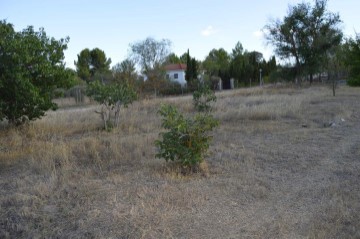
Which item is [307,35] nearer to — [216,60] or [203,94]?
[203,94]

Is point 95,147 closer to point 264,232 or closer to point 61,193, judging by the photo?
point 61,193

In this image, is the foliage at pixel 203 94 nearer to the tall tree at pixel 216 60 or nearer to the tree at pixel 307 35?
the tree at pixel 307 35

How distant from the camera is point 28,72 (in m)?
9.45

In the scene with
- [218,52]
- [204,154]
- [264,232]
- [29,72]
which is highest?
[218,52]

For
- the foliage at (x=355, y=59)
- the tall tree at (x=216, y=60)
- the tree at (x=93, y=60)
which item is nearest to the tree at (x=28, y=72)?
the foliage at (x=355, y=59)

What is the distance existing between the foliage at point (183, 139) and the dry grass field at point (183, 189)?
0.27 metres

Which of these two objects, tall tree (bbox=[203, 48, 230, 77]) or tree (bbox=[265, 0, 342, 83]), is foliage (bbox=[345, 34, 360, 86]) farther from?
tall tree (bbox=[203, 48, 230, 77])

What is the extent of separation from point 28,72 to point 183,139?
546 centimetres

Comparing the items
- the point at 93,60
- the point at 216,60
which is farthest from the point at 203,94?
the point at 216,60

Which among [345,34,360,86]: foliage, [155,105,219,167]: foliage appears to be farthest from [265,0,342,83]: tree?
[155,105,219,167]: foliage

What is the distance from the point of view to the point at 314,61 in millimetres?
36219

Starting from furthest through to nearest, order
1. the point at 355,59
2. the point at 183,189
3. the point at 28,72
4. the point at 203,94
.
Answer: the point at 355,59 < the point at 203,94 < the point at 28,72 < the point at 183,189

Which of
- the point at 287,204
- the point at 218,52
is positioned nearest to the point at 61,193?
the point at 287,204

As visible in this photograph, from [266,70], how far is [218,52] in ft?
81.0
